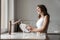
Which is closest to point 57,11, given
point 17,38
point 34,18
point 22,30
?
point 34,18

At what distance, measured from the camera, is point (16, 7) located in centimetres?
284

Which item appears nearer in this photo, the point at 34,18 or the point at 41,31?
the point at 41,31

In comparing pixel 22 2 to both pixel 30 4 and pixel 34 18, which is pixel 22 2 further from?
pixel 34 18

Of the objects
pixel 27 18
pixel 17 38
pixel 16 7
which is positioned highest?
pixel 16 7

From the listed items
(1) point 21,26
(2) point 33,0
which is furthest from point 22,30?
(2) point 33,0

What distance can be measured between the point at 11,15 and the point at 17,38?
43.9 inches

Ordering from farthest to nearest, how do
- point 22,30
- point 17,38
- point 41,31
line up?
point 22,30 < point 41,31 < point 17,38

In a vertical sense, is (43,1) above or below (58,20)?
above

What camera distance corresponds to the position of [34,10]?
9.04 feet

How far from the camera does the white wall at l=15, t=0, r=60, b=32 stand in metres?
2.77

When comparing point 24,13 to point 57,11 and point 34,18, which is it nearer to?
point 34,18

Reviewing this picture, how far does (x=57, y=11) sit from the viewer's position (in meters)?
2.79

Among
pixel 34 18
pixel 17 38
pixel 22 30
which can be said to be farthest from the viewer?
pixel 34 18

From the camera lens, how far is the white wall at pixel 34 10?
109 inches
